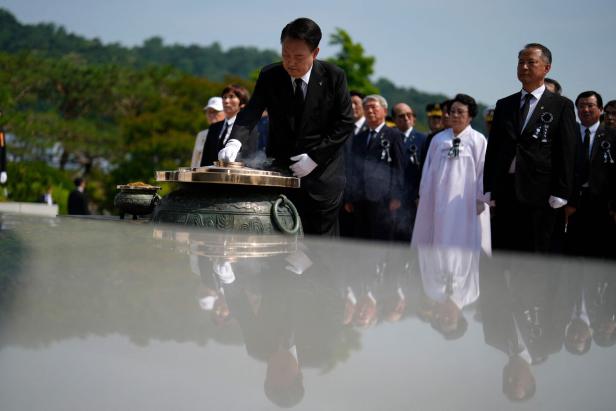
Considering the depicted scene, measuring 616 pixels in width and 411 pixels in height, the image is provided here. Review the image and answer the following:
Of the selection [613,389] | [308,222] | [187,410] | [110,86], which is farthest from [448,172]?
[110,86]

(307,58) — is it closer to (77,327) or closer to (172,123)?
(77,327)

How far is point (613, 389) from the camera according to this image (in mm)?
1318

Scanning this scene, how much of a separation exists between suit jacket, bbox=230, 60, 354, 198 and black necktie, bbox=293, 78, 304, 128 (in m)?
0.03

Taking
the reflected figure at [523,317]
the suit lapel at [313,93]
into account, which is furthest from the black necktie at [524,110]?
the reflected figure at [523,317]

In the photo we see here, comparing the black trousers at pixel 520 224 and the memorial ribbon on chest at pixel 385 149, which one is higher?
the memorial ribbon on chest at pixel 385 149

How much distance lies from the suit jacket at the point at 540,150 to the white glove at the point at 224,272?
254 centimetres

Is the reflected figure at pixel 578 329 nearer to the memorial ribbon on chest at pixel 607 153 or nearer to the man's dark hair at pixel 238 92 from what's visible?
the memorial ribbon on chest at pixel 607 153

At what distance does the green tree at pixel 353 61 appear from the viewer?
116 feet

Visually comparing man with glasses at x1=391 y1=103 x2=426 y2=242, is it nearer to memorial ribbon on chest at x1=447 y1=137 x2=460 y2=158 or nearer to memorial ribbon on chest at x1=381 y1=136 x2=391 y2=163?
memorial ribbon on chest at x1=381 y1=136 x2=391 y2=163

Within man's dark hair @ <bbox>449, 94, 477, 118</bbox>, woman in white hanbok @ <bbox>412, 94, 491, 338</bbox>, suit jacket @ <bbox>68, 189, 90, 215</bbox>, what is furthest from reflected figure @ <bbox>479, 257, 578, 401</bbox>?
suit jacket @ <bbox>68, 189, 90, 215</bbox>

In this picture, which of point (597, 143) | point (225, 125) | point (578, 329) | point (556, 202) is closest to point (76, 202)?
point (225, 125)

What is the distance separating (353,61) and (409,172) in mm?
30096

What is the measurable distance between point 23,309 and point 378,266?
4.78ft

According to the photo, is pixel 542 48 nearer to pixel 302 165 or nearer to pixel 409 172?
pixel 302 165
